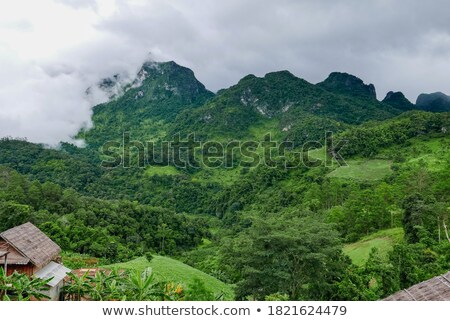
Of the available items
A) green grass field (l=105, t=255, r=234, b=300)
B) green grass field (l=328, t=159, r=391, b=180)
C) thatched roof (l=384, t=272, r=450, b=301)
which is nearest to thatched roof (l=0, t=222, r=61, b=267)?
green grass field (l=105, t=255, r=234, b=300)

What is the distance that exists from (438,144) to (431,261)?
45563 mm

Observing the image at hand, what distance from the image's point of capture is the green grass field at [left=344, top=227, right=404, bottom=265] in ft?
78.2

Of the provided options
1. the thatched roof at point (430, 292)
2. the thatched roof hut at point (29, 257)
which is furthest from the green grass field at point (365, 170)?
the thatched roof at point (430, 292)

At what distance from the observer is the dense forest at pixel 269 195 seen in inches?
664

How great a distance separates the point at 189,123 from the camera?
124 m

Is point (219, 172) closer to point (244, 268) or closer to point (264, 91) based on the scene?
point (264, 91)

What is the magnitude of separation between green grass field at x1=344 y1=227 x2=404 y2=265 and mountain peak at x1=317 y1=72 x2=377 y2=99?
11961cm

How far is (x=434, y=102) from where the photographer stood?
143 meters

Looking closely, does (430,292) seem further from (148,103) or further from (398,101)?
(148,103)

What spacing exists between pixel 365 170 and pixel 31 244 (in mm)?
47034

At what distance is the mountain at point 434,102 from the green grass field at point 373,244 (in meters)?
125

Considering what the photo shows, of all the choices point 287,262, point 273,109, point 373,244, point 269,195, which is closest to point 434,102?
point 273,109

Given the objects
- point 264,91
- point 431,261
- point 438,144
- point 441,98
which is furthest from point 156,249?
point 441,98

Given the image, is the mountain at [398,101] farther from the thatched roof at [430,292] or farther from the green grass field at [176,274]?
the thatched roof at [430,292]
